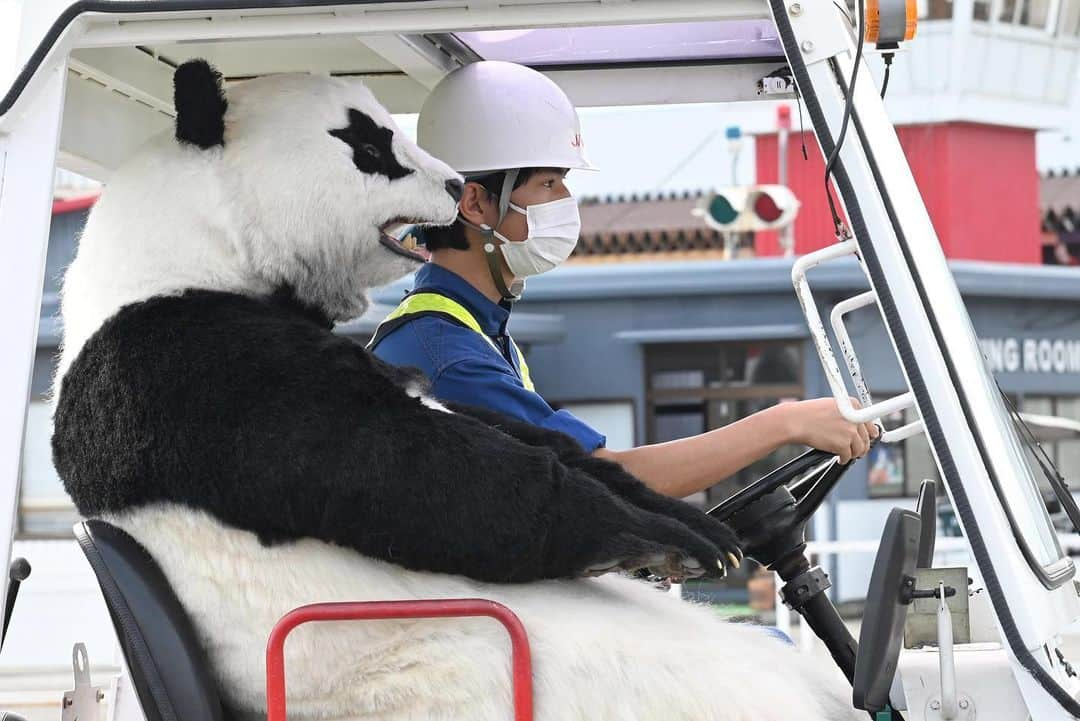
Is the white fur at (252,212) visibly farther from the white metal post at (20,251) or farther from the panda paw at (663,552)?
the panda paw at (663,552)

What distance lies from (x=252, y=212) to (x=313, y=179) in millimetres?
109

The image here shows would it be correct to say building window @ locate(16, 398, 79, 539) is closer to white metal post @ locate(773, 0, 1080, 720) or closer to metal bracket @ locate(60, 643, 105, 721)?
metal bracket @ locate(60, 643, 105, 721)

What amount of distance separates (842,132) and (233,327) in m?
0.90

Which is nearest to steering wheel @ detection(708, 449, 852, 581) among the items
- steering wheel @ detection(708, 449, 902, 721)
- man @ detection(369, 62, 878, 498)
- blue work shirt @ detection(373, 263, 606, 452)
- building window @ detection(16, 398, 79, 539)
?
steering wheel @ detection(708, 449, 902, 721)

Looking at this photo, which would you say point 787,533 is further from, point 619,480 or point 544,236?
point 544,236

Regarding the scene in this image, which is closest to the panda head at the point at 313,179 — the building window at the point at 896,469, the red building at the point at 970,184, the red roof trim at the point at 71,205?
the red roof trim at the point at 71,205

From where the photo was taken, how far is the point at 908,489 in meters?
14.1

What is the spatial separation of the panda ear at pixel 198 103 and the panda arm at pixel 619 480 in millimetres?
584

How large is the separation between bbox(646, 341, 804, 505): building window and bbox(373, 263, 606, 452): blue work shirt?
11.4 meters

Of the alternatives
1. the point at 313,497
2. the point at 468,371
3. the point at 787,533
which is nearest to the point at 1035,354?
the point at 787,533

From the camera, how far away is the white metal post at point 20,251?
1.76 m

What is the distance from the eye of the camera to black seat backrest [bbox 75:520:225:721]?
1.85m

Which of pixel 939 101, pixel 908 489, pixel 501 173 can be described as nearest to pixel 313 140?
pixel 501 173

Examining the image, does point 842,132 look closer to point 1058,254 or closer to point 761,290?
point 761,290
